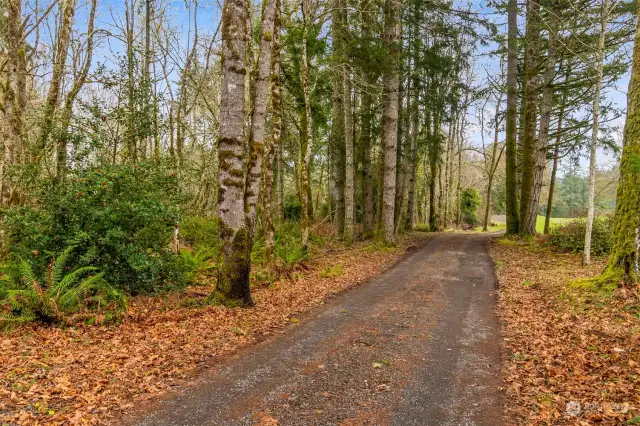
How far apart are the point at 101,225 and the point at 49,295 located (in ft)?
5.35

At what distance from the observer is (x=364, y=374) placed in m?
4.58

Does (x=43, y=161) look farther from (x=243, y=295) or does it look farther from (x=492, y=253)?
(x=492, y=253)

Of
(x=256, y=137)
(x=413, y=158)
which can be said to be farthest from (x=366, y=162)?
(x=256, y=137)

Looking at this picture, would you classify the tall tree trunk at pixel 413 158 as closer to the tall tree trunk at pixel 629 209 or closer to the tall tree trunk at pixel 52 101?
the tall tree trunk at pixel 629 209

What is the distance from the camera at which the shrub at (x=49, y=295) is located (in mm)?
5813

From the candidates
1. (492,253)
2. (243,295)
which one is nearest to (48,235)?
(243,295)

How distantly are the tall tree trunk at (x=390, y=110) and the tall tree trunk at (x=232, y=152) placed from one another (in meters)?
8.97

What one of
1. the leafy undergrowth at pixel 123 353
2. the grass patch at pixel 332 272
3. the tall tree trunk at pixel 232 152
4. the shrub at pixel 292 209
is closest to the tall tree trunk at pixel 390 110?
the grass patch at pixel 332 272

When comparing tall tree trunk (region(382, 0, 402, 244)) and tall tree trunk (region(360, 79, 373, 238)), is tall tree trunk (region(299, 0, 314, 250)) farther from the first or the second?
tall tree trunk (region(360, 79, 373, 238))

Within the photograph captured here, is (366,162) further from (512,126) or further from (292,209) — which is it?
(512,126)

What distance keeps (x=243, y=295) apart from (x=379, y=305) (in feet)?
8.84

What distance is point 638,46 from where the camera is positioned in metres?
7.55

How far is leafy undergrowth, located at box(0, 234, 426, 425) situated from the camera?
3.77 meters

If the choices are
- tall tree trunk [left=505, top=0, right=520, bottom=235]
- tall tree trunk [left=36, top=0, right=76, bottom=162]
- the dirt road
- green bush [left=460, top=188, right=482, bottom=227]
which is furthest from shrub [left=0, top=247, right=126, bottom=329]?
green bush [left=460, top=188, right=482, bottom=227]
